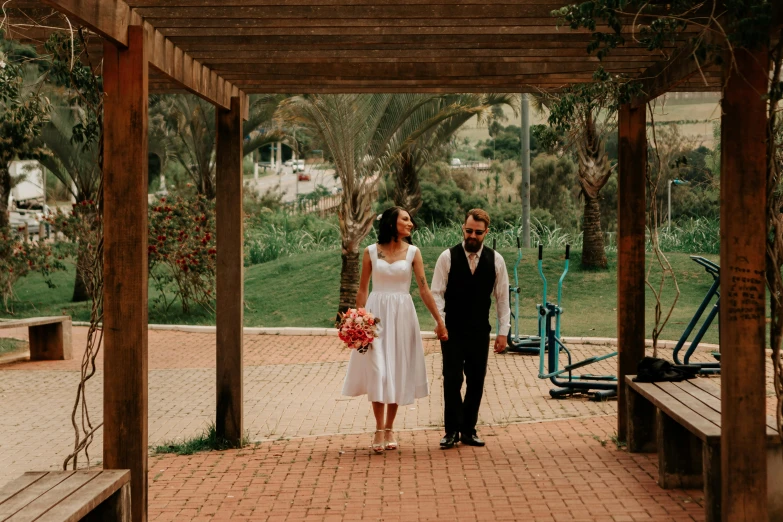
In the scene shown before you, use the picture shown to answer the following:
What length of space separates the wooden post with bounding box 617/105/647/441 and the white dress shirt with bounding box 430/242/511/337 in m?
0.89

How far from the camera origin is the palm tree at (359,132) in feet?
55.3

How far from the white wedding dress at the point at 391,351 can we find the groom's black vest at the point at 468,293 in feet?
1.05

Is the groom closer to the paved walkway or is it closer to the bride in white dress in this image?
the bride in white dress

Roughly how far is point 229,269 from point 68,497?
3692mm

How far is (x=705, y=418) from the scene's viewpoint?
5828mm

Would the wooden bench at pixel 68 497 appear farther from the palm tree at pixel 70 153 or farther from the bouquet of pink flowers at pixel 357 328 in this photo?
the palm tree at pixel 70 153

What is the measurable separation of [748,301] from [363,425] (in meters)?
4.86

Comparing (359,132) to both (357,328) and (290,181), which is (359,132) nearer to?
(357,328)

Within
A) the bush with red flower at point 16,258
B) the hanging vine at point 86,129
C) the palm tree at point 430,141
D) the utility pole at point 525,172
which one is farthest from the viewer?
the utility pole at point 525,172

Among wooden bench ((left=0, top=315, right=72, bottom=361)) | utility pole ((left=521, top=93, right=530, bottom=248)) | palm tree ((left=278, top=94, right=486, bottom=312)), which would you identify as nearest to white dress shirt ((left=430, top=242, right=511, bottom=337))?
wooden bench ((left=0, top=315, right=72, bottom=361))

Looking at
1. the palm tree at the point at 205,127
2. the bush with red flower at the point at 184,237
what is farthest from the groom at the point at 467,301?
the palm tree at the point at 205,127

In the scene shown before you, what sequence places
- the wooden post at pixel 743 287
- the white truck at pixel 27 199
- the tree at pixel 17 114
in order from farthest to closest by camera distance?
1. the white truck at pixel 27 199
2. the tree at pixel 17 114
3. the wooden post at pixel 743 287

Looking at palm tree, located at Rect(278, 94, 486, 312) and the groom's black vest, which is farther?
palm tree, located at Rect(278, 94, 486, 312)

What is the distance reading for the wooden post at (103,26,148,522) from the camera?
5.34 metres
